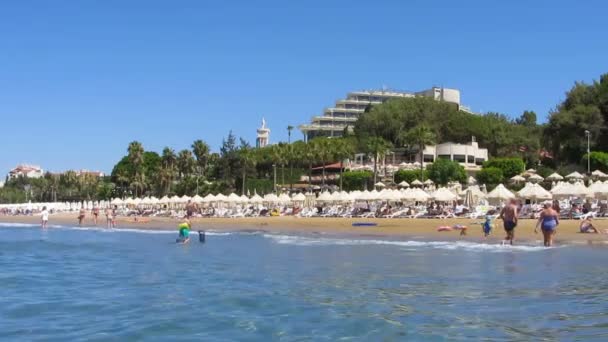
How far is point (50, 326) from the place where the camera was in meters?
8.77

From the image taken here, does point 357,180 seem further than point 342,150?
Yes

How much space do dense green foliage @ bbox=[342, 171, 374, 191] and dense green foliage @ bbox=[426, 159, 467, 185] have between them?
720cm

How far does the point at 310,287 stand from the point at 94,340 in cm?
472

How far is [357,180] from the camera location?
6781cm

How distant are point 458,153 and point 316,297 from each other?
66465mm

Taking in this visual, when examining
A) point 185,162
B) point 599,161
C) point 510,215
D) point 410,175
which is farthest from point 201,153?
point 510,215

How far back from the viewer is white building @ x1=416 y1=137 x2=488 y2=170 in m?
74.9

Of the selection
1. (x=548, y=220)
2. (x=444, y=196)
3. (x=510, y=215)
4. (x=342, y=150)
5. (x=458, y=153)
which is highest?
(x=458, y=153)

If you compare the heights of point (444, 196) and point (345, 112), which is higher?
point (345, 112)

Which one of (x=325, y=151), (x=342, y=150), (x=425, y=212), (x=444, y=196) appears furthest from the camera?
(x=325, y=151)

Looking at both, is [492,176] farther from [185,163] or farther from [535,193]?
[185,163]

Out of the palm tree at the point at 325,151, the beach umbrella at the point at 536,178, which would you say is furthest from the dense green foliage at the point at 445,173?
the beach umbrella at the point at 536,178

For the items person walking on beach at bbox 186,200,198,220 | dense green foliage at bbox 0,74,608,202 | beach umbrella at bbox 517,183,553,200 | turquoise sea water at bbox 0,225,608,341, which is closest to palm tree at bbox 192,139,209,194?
dense green foliage at bbox 0,74,608,202

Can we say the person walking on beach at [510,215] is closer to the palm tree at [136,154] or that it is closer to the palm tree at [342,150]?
the palm tree at [342,150]
